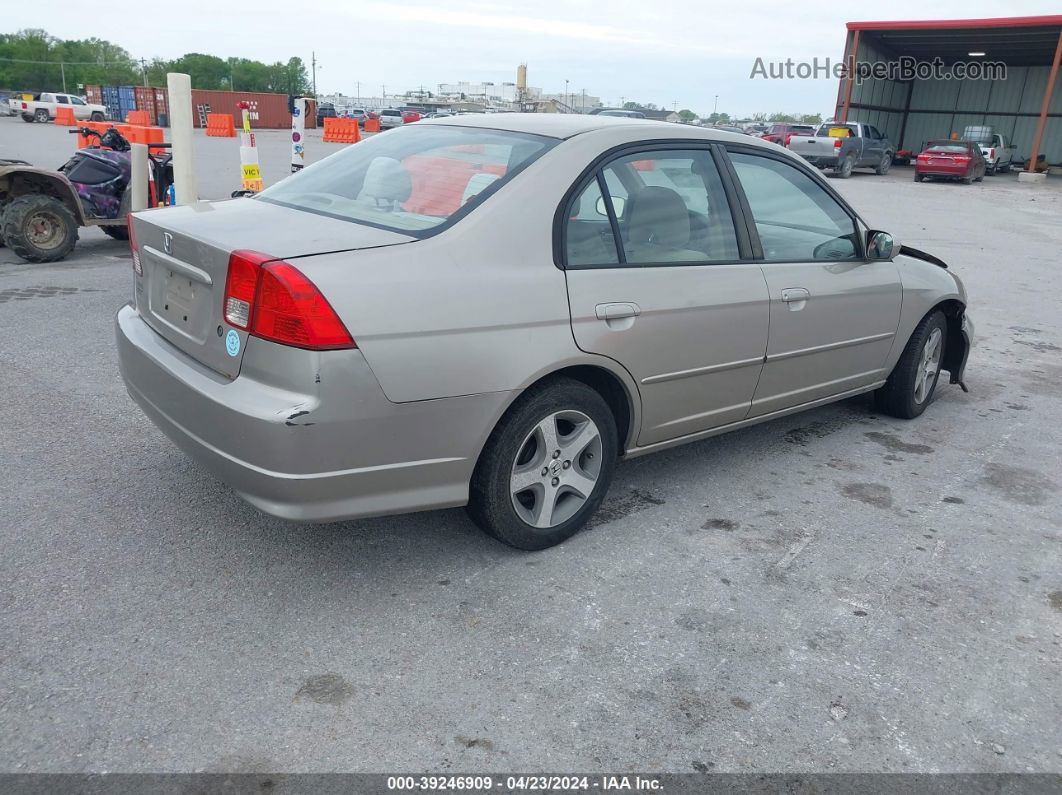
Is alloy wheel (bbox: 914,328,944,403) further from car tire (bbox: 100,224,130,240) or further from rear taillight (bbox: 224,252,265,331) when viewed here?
car tire (bbox: 100,224,130,240)

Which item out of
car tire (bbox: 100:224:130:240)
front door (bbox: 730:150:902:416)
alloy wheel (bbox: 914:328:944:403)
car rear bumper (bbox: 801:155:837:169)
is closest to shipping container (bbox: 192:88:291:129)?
car rear bumper (bbox: 801:155:837:169)

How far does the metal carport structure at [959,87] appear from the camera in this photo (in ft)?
102

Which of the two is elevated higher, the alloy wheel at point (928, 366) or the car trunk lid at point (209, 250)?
the car trunk lid at point (209, 250)

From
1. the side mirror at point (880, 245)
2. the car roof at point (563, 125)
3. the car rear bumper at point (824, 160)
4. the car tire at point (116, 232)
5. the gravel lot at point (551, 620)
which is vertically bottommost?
the gravel lot at point (551, 620)

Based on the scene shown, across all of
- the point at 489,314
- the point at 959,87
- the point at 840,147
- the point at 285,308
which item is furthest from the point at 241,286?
the point at 959,87

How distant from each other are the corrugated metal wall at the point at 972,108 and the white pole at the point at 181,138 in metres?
34.0

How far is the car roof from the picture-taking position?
352 cm

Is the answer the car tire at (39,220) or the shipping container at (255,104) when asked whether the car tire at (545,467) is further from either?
the shipping container at (255,104)

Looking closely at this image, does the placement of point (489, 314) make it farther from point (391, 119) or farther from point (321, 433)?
point (391, 119)

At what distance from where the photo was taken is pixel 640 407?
3.52 metres

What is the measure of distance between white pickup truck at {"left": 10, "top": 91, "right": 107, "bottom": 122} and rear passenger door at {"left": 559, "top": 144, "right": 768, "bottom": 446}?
51411 mm

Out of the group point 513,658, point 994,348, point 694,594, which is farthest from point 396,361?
point 994,348

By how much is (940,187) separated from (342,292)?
90.5 feet

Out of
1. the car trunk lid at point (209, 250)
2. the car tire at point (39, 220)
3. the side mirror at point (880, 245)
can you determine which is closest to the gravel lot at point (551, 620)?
the car trunk lid at point (209, 250)
